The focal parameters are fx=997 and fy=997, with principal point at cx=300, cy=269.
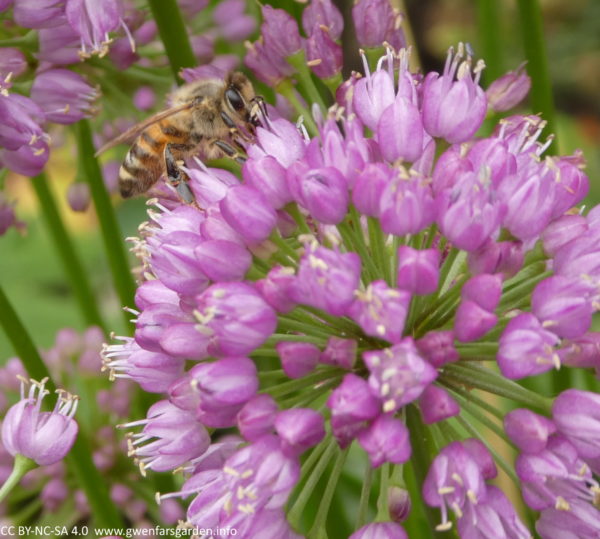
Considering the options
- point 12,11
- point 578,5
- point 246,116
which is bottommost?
point 578,5

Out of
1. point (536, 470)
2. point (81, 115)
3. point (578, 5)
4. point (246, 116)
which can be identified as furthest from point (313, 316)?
point (578, 5)

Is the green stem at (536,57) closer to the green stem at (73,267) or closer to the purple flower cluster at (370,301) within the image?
the purple flower cluster at (370,301)

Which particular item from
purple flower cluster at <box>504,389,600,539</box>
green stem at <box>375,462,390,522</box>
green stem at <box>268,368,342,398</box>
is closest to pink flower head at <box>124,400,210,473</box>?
green stem at <box>268,368,342,398</box>

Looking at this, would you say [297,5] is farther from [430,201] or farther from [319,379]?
[319,379]

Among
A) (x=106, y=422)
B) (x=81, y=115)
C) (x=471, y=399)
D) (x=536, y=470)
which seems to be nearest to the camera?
(x=536, y=470)

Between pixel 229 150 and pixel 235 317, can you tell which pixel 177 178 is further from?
pixel 235 317

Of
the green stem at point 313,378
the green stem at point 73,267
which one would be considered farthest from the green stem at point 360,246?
the green stem at point 73,267
